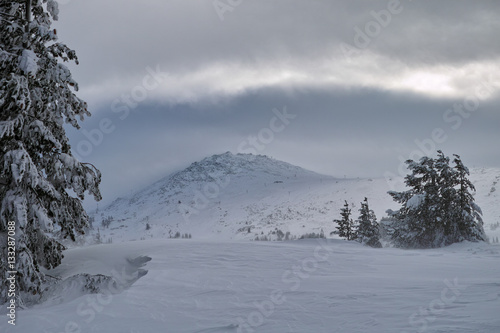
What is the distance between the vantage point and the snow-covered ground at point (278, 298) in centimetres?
479

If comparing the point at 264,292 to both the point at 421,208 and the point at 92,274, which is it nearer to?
the point at 92,274

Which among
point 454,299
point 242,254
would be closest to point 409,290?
point 454,299

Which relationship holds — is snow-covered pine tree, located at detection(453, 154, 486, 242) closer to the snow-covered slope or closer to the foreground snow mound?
the snow-covered slope

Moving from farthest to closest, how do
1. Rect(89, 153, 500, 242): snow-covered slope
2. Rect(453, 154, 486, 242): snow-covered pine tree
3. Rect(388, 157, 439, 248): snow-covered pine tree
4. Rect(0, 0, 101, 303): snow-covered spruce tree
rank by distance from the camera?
Rect(89, 153, 500, 242): snow-covered slope < Rect(388, 157, 439, 248): snow-covered pine tree < Rect(453, 154, 486, 242): snow-covered pine tree < Rect(0, 0, 101, 303): snow-covered spruce tree

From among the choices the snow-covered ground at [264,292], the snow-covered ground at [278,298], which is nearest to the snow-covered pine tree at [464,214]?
the snow-covered ground at [264,292]

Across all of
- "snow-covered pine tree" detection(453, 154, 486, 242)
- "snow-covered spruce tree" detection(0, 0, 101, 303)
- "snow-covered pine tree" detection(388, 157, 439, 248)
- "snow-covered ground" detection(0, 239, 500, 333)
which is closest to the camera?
"snow-covered ground" detection(0, 239, 500, 333)

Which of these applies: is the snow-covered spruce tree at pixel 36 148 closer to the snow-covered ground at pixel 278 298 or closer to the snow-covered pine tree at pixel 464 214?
the snow-covered ground at pixel 278 298

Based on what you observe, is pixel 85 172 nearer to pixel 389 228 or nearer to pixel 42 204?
pixel 42 204

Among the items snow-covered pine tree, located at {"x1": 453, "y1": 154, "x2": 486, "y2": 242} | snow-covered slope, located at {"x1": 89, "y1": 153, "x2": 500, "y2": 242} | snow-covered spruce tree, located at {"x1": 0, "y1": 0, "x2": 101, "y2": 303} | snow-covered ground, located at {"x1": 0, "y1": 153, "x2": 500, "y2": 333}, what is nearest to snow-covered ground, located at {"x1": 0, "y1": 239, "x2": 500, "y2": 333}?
snow-covered ground, located at {"x1": 0, "y1": 153, "x2": 500, "y2": 333}

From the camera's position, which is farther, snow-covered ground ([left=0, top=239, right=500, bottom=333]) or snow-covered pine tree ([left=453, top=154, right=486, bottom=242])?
snow-covered pine tree ([left=453, top=154, right=486, bottom=242])

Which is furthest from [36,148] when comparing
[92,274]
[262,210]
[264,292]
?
[262,210]

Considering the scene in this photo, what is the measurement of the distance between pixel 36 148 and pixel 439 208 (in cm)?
2383

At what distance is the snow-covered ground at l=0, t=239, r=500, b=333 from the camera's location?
4789mm

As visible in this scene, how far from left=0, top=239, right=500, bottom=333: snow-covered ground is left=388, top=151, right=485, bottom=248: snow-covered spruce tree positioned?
15072 millimetres
